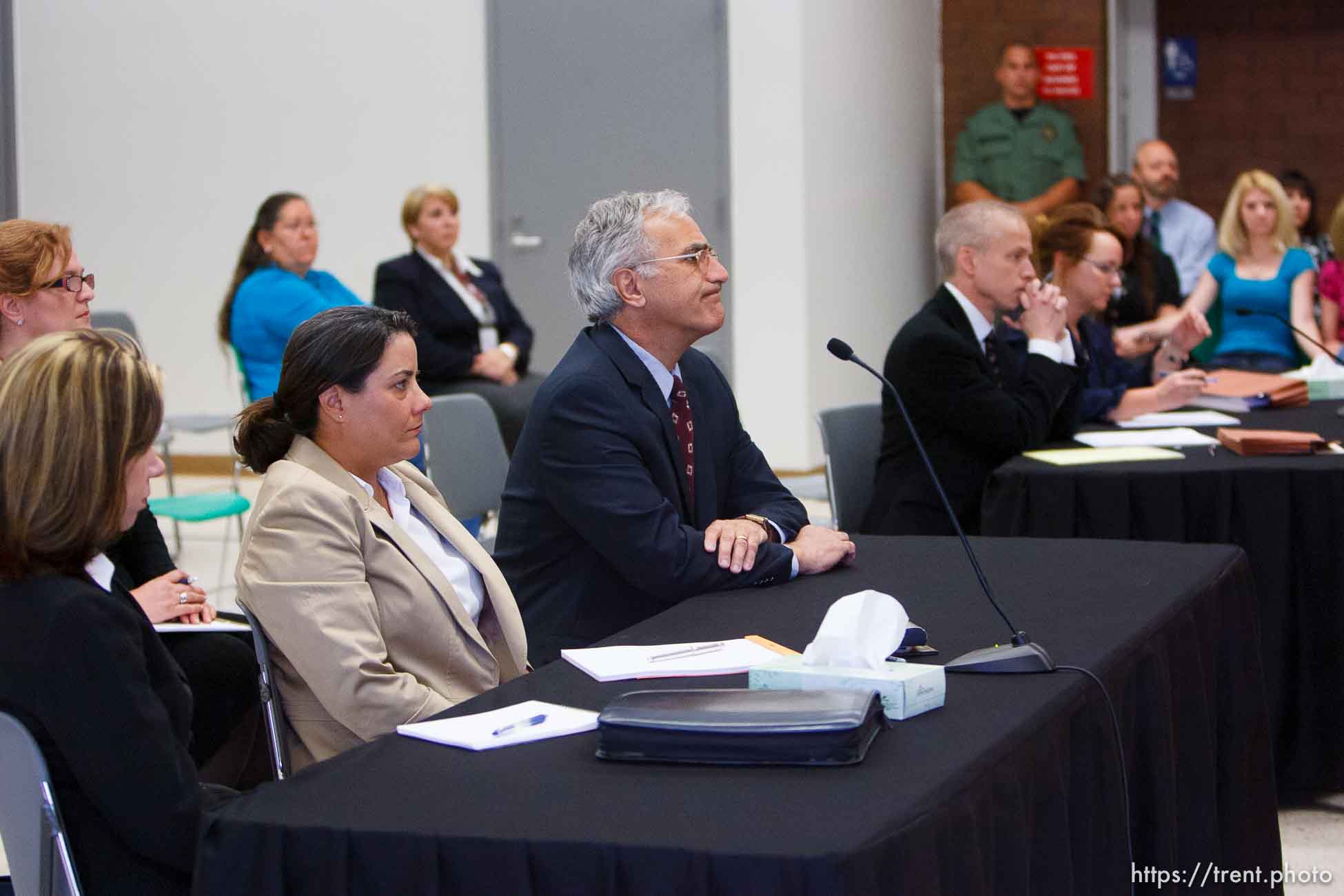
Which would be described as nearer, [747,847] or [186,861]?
[747,847]

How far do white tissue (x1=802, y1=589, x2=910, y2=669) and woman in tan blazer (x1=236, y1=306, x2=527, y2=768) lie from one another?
0.59 meters

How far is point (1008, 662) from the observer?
6.07 feet

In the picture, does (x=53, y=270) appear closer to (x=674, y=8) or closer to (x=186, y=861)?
(x=186, y=861)

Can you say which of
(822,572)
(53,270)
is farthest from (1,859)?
(822,572)

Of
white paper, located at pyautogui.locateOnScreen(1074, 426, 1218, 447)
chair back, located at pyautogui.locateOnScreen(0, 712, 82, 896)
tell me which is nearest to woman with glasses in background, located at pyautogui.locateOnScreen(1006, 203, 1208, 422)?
white paper, located at pyautogui.locateOnScreen(1074, 426, 1218, 447)

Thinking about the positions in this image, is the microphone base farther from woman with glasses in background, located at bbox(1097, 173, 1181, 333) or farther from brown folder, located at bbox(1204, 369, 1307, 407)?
woman with glasses in background, located at bbox(1097, 173, 1181, 333)

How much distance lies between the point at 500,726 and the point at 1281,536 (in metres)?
2.17

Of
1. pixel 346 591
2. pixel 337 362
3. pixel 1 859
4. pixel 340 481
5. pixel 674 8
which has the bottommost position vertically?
pixel 1 859

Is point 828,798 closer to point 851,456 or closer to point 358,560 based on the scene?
point 358,560

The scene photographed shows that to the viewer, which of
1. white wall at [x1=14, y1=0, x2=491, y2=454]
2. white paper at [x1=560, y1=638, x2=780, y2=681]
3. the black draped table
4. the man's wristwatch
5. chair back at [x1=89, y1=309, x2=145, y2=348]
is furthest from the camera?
white wall at [x1=14, y1=0, x2=491, y2=454]

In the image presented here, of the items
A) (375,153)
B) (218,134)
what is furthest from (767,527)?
(218,134)

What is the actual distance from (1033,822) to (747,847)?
0.45 meters

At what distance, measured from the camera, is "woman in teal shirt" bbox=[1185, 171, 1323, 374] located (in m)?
6.09

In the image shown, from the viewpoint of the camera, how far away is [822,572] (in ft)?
8.40
